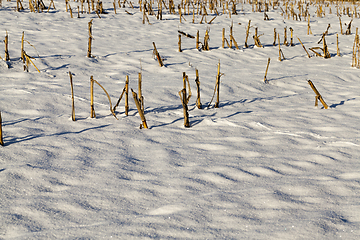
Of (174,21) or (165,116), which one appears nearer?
(165,116)

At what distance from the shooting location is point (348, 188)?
6.42ft

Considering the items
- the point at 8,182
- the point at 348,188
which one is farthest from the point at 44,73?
the point at 348,188

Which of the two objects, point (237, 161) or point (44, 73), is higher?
point (44, 73)

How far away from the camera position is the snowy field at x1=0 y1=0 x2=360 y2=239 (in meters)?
1.63

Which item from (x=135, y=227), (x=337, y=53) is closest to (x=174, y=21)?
(x=337, y=53)

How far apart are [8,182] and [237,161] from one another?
1500 mm

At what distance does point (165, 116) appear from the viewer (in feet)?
10.4

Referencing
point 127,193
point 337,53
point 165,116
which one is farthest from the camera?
point 337,53

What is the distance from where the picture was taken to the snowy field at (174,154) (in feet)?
5.36

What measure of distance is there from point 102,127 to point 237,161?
124 cm

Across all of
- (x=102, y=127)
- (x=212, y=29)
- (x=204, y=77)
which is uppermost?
(x=212, y=29)

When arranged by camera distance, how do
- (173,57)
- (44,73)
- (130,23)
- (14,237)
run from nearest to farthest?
(14,237)
(44,73)
(173,57)
(130,23)

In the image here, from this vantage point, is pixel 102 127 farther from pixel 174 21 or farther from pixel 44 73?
pixel 174 21

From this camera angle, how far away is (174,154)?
242 cm
